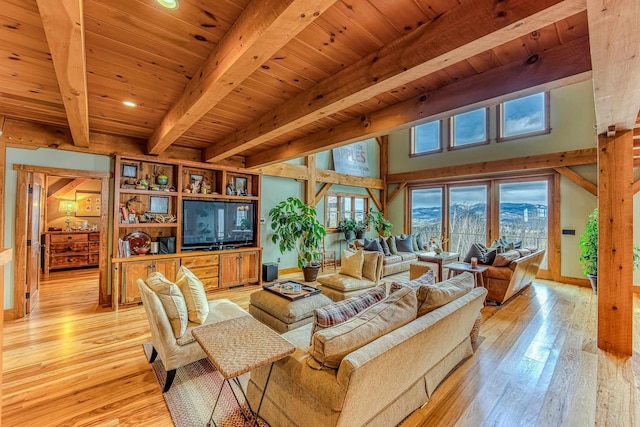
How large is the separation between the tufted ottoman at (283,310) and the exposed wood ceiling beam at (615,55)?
9.48 ft

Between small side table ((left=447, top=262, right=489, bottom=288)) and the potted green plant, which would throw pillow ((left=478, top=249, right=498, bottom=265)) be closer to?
small side table ((left=447, top=262, right=489, bottom=288))

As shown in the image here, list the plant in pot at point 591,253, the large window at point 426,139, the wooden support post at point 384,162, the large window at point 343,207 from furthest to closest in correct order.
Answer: the wooden support post at point 384,162, the large window at point 426,139, the large window at point 343,207, the plant in pot at point 591,253

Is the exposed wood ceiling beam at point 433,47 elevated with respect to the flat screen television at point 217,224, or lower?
elevated

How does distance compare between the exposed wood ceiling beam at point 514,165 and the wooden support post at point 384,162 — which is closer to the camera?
the exposed wood ceiling beam at point 514,165

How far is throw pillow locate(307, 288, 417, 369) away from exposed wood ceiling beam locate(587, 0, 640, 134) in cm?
170

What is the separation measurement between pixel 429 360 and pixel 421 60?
6.73 feet

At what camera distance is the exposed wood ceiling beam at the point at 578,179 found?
5413 mm

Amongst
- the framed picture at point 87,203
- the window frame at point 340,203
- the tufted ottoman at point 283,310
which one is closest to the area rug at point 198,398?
the tufted ottoman at point 283,310

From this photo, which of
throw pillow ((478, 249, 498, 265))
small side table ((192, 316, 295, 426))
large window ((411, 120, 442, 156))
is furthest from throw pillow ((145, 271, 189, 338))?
large window ((411, 120, 442, 156))

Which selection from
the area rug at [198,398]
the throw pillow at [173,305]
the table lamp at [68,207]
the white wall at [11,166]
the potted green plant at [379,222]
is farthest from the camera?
the potted green plant at [379,222]

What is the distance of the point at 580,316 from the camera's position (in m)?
3.79

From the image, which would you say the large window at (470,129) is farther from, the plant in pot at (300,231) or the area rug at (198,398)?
the area rug at (198,398)

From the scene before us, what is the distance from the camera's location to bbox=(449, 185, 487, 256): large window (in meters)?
7.08

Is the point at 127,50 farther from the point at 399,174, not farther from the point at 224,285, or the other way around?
the point at 399,174
